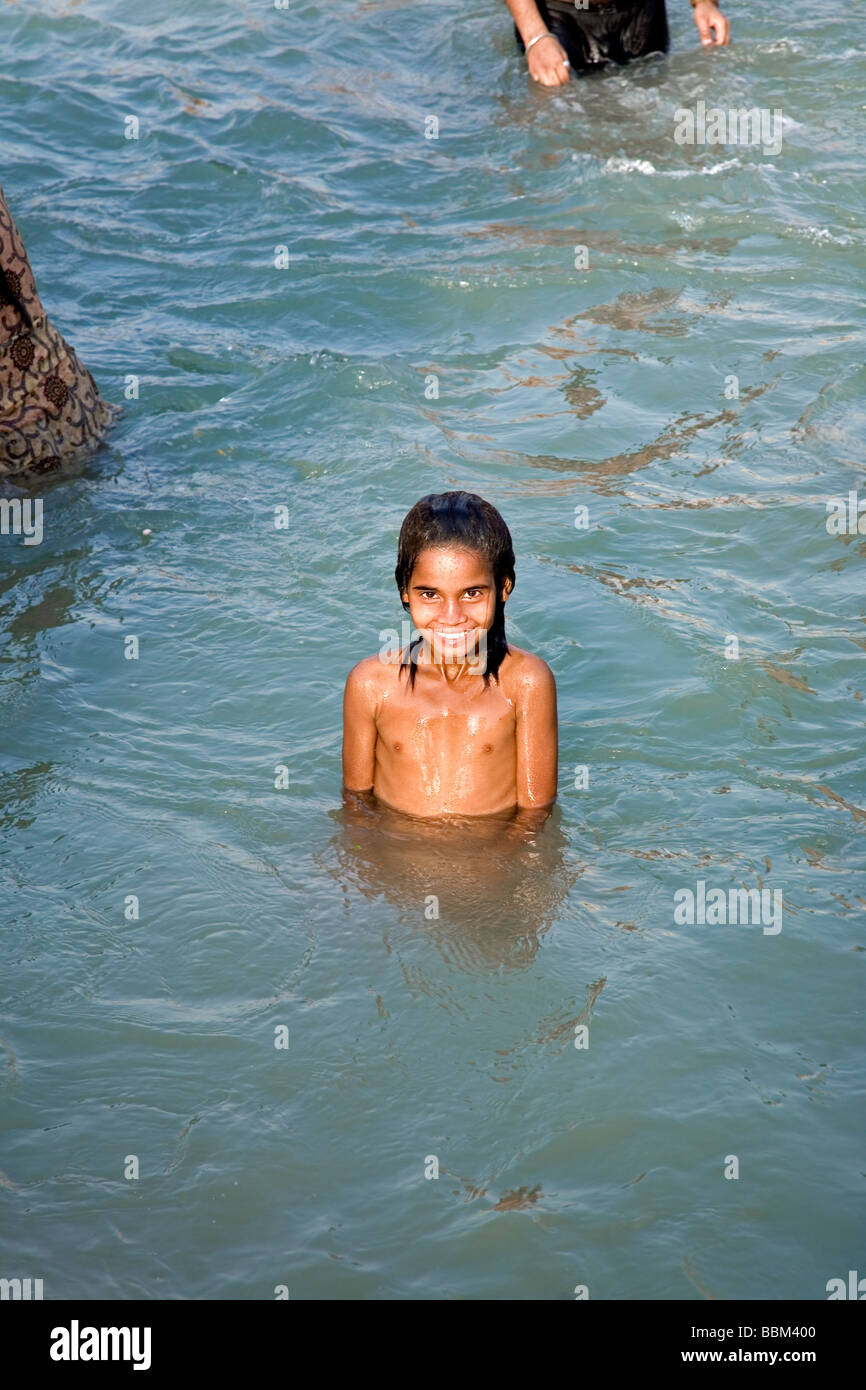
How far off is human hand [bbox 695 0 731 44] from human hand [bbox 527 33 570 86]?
1.00 m

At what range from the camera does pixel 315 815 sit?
4.55m

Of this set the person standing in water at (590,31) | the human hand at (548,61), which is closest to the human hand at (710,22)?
the person standing in water at (590,31)

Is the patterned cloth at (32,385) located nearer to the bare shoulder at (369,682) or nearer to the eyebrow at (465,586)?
the bare shoulder at (369,682)

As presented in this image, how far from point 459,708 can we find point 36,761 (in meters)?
1.51

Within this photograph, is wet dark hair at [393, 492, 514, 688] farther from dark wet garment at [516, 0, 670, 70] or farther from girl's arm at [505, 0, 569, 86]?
dark wet garment at [516, 0, 670, 70]

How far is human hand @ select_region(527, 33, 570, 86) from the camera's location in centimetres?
984

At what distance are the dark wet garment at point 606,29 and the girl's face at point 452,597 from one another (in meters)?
7.37

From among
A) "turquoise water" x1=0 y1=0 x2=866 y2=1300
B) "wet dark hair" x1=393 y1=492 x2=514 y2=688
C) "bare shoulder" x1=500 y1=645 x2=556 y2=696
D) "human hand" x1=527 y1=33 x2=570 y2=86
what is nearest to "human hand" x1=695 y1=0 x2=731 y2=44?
"turquoise water" x1=0 y1=0 x2=866 y2=1300

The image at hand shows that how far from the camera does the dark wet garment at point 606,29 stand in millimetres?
9977

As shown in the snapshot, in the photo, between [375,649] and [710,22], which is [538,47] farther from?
[375,649]

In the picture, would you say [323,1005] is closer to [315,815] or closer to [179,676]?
[315,815]

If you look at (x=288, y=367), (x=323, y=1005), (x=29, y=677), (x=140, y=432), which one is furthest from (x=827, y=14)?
(x=323, y=1005)

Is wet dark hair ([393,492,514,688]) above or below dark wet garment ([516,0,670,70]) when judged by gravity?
below

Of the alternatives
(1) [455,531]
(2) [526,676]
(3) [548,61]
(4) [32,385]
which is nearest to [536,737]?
(2) [526,676]
